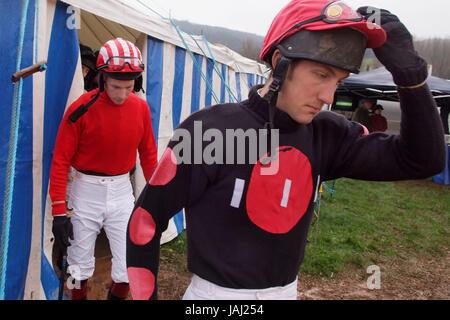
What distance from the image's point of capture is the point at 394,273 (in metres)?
4.37

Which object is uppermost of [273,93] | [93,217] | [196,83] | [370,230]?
[273,93]

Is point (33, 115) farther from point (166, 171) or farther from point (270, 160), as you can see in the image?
point (270, 160)

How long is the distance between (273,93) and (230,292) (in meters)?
0.76

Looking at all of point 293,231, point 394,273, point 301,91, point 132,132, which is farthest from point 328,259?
point 301,91

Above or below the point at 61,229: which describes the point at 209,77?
above

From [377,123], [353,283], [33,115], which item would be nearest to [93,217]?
[33,115]

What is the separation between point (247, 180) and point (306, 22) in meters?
0.59

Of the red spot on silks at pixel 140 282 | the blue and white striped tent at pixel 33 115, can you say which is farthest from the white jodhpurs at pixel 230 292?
the blue and white striped tent at pixel 33 115

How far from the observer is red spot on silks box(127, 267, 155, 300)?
1.29 m

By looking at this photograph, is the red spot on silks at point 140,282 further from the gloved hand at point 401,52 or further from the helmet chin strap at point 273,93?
the gloved hand at point 401,52

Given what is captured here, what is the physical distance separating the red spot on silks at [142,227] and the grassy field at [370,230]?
2.79 metres

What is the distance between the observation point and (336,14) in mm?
1146

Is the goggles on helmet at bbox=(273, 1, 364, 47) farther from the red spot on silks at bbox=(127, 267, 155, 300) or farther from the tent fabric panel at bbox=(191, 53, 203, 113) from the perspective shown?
the tent fabric panel at bbox=(191, 53, 203, 113)

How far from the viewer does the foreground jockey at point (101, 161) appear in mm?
2328
